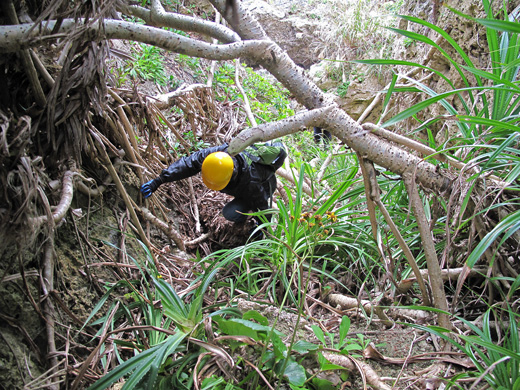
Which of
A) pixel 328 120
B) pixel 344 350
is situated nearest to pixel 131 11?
pixel 328 120

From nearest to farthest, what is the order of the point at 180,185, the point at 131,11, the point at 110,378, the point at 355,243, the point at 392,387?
the point at 110,378 < the point at 392,387 < the point at 131,11 < the point at 355,243 < the point at 180,185

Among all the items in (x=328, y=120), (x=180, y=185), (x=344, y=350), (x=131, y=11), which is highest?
(x=131, y=11)

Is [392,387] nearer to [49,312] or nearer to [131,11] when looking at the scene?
[49,312]

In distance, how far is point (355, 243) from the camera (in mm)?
2025

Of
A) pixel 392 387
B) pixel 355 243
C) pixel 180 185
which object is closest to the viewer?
pixel 392 387

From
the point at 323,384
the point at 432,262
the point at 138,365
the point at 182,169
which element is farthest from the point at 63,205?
the point at 432,262

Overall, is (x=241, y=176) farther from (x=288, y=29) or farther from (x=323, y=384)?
(x=288, y=29)

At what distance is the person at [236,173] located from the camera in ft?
6.54

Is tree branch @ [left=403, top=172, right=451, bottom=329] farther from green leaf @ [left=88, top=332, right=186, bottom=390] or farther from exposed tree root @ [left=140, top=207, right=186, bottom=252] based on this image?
exposed tree root @ [left=140, top=207, right=186, bottom=252]

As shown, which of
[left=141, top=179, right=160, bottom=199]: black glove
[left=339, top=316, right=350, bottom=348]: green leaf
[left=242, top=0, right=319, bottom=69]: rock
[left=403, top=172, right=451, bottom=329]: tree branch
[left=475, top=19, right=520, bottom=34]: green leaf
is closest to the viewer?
[left=475, top=19, right=520, bottom=34]: green leaf

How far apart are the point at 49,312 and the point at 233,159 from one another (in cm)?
128

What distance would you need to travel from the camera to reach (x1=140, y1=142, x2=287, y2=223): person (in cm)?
199

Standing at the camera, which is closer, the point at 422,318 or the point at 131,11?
the point at 131,11

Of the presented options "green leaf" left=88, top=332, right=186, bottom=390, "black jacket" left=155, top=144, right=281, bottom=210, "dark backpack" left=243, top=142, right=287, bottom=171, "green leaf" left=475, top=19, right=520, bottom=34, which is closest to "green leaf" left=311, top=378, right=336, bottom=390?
"green leaf" left=88, top=332, right=186, bottom=390
